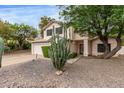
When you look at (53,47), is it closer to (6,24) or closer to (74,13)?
(74,13)

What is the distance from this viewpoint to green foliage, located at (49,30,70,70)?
7.38 meters

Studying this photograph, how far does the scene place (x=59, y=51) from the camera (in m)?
7.36

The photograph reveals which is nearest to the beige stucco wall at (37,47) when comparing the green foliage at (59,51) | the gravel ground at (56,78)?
the gravel ground at (56,78)

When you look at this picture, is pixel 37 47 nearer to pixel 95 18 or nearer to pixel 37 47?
pixel 37 47

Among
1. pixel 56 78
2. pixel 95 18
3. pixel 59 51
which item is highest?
pixel 95 18

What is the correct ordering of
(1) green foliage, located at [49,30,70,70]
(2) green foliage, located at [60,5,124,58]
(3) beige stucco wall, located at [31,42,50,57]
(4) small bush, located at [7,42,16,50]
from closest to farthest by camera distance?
(1) green foliage, located at [49,30,70,70]
(2) green foliage, located at [60,5,124,58]
(4) small bush, located at [7,42,16,50]
(3) beige stucco wall, located at [31,42,50,57]

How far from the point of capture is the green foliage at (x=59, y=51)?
24.2ft

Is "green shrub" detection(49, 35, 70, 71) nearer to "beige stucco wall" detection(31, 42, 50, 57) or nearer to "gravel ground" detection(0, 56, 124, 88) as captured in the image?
"gravel ground" detection(0, 56, 124, 88)

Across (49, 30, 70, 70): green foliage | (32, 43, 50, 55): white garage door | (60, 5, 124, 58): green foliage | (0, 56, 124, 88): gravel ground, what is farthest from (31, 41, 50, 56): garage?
(49, 30, 70, 70): green foliage

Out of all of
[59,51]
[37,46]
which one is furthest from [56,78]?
[37,46]

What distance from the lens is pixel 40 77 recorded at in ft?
23.1

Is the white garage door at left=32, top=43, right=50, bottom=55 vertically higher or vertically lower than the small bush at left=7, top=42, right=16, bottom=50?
lower
